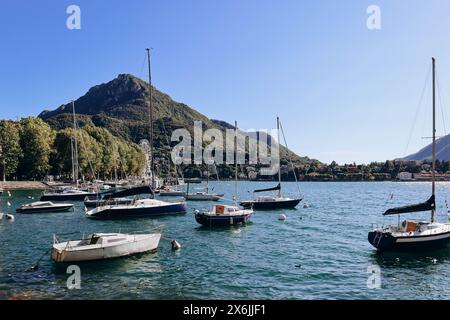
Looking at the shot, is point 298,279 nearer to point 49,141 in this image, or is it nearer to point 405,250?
point 405,250

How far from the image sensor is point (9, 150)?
394 feet

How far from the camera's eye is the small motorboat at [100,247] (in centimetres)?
2925

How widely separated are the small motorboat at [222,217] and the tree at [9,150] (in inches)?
3716

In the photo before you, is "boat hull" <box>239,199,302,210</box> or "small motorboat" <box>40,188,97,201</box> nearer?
"boat hull" <box>239,199,302,210</box>

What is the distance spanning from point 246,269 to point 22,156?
115348mm

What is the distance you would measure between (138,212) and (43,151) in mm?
84284

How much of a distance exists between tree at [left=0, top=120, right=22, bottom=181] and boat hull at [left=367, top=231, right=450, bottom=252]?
117 metres

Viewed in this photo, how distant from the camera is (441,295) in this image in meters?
24.2

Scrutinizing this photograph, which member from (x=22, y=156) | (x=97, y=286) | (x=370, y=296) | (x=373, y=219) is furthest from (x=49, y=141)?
(x=370, y=296)

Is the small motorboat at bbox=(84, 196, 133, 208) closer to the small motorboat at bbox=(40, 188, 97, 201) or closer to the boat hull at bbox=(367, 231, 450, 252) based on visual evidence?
the small motorboat at bbox=(40, 188, 97, 201)

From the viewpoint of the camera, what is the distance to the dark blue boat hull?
56.4 m

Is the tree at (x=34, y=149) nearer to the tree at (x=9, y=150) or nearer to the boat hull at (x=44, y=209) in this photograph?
the tree at (x=9, y=150)

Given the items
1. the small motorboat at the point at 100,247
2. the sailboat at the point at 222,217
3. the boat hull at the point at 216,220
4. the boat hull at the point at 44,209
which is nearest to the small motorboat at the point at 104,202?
the boat hull at the point at 44,209

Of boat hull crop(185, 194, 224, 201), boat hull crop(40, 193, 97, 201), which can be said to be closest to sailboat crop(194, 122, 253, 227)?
boat hull crop(40, 193, 97, 201)
